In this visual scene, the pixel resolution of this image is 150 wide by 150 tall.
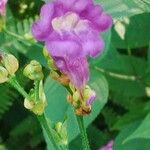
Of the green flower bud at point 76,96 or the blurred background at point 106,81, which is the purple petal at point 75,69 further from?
the blurred background at point 106,81

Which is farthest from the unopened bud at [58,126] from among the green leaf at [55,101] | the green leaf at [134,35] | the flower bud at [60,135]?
the green leaf at [134,35]

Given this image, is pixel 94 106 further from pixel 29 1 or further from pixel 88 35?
pixel 29 1

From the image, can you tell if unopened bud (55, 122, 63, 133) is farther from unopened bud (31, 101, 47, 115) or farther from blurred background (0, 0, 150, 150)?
blurred background (0, 0, 150, 150)

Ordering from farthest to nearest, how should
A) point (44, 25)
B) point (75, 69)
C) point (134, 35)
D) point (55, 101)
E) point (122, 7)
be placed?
point (134, 35), point (55, 101), point (122, 7), point (75, 69), point (44, 25)

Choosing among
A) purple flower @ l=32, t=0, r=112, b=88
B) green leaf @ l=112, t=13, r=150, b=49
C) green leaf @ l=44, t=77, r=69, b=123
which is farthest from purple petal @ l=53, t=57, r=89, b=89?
green leaf @ l=112, t=13, r=150, b=49

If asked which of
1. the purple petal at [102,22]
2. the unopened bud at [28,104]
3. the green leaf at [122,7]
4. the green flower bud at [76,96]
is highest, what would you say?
the purple petal at [102,22]

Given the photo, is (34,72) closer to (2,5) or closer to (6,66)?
(6,66)

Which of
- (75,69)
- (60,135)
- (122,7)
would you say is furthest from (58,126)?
(122,7)

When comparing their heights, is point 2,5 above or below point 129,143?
above
